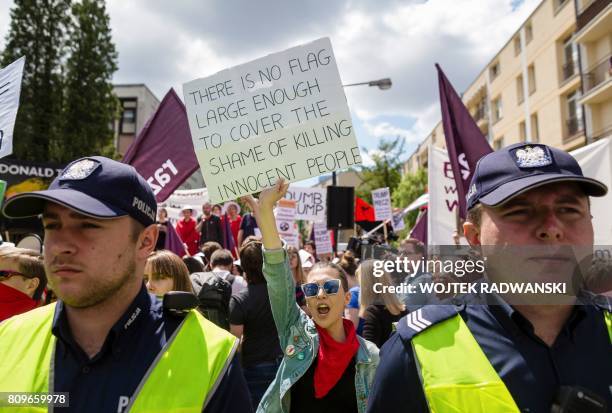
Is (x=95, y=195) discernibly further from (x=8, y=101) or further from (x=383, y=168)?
(x=383, y=168)

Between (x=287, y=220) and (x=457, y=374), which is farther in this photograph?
(x=287, y=220)

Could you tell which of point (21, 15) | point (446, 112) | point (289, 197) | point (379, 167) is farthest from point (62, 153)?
point (446, 112)

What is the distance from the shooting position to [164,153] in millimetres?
5191

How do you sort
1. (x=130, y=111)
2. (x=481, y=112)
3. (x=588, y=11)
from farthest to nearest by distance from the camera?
1. (x=130, y=111)
2. (x=481, y=112)
3. (x=588, y=11)

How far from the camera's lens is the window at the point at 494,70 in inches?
1381

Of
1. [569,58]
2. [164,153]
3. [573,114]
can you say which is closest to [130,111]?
[569,58]

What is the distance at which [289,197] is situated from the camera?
37.9ft

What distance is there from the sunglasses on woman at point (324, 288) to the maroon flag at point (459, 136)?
2.30 m

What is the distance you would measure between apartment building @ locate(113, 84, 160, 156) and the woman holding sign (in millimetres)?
43775

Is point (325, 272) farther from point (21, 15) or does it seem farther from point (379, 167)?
point (379, 167)

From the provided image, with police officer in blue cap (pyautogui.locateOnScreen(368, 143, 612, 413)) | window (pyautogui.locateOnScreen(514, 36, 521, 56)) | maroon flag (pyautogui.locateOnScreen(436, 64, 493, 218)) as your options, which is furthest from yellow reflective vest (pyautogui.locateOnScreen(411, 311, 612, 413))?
window (pyautogui.locateOnScreen(514, 36, 521, 56))

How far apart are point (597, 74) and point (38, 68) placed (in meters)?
27.6

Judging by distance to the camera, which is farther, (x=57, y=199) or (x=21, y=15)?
(x=21, y=15)

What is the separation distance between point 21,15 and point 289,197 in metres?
21.9
